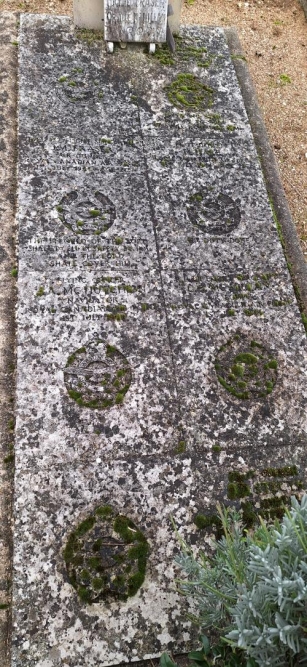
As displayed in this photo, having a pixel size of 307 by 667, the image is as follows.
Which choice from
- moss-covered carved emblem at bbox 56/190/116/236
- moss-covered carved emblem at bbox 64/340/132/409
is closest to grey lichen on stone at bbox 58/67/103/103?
moss-covered carved emblem at bbox 56/190/116/236

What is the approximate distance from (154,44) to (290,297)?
2.38m

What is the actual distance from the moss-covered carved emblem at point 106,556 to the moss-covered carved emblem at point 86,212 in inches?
64.6

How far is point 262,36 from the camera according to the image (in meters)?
6.09

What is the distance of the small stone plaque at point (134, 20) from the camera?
4.23 m

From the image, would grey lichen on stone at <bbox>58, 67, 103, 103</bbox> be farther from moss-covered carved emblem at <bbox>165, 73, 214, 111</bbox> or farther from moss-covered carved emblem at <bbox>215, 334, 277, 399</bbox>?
moss-covered carved emblem at <bbox>215, 334, 277, 399</bbox>

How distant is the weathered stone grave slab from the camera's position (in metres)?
2.51

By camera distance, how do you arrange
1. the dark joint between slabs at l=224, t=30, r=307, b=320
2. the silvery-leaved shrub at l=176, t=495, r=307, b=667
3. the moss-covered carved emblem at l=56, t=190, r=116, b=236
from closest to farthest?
the silvery-leaved shrub at l=176, t=495, r=307, b=667, the moss-covered carved emblem at l=56, t=190, r=116, b=236, the dark joint between slabs at l=224, t=30, r=307, b=320

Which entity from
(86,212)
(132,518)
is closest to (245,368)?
(132,518)

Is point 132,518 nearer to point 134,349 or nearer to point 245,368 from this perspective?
point 134,349

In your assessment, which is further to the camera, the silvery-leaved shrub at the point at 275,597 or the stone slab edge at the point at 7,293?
the stone slab edge at the point at 7,293

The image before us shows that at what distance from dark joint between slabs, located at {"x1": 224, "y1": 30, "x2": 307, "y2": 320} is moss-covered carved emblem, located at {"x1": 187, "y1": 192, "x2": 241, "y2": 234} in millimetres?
310

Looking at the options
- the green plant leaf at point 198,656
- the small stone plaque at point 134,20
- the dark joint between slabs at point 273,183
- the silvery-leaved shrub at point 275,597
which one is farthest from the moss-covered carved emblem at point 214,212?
the green plant leaf at point 198,656

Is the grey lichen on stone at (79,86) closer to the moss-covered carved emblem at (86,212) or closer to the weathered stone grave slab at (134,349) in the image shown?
the weathered stone grave slab at (134,349)

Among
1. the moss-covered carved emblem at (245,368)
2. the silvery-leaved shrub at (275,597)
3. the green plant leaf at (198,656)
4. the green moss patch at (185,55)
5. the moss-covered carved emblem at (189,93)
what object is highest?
the green moss patch at (185,55)
